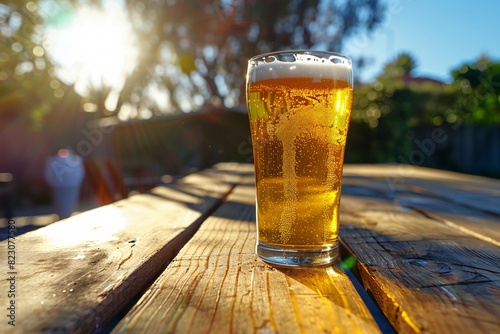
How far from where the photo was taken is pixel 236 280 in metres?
0.75

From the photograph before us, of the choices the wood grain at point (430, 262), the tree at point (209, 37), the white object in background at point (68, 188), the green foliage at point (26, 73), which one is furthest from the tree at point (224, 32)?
the wood grain at point (430, 262)

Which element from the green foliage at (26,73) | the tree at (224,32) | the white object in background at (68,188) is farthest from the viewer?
the tree at (224,32)

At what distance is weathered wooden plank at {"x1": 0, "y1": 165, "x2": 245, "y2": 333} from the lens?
1.88 feet

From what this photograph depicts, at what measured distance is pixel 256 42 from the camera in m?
14.1

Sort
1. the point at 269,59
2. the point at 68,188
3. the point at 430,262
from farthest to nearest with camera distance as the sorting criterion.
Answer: the point at 68,188 → the point at 269,59 → the point at 430,262

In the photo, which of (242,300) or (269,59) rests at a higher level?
(269,59)

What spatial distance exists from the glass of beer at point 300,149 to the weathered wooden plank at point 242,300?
0.08 metres

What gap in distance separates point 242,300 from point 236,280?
11 centimetres

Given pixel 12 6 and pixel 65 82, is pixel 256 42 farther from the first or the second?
pixel 12 6

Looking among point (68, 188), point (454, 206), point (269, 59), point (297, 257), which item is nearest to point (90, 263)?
point (297, 257)

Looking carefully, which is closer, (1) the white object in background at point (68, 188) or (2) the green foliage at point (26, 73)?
(1) the white object in background at point (68, 188)

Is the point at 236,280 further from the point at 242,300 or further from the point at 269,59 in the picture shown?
the point at 269,59

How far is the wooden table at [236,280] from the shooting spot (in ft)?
1.85

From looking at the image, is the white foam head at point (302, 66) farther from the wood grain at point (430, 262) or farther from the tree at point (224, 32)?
the tree at point (224, 32)
